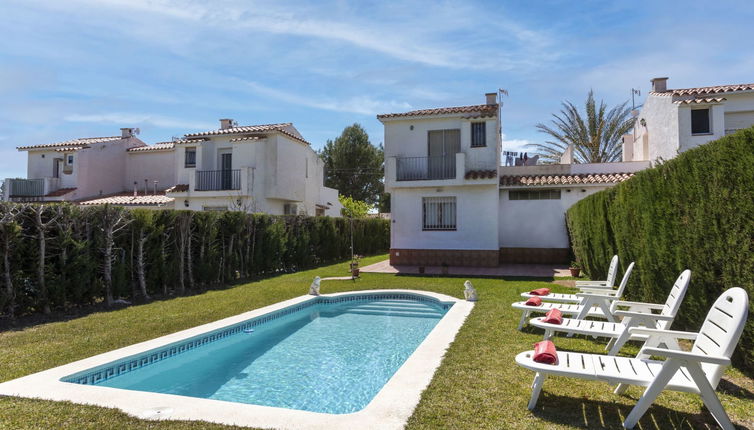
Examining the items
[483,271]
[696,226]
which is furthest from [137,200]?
[696,226]

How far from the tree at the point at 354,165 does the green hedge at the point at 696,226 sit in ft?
129

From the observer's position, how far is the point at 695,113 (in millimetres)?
20891

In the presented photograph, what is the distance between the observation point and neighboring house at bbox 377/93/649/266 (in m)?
18.8

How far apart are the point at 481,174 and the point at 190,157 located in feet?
61.5

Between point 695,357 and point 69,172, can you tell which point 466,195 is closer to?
point 695,357

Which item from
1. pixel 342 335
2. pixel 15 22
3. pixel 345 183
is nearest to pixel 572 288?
pixel 342 335

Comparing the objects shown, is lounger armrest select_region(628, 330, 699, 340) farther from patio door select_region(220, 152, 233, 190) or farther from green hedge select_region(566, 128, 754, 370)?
patio door select_region(220, 152, 233, 190)

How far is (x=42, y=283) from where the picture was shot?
8.74 m

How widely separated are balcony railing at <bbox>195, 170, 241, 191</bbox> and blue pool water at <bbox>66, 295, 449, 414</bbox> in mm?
17089

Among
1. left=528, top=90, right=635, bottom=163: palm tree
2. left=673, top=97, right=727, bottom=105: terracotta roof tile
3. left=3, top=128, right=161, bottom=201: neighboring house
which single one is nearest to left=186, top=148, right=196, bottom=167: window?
left=3, top=128, right=161, bottom=201: neighboring house

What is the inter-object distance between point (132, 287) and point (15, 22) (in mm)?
6794

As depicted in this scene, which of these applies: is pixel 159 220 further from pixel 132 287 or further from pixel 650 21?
pixel 650 21

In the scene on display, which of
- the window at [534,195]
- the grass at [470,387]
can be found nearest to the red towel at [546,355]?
the grass at [470,387]

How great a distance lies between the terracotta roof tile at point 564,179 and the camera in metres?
20.1
